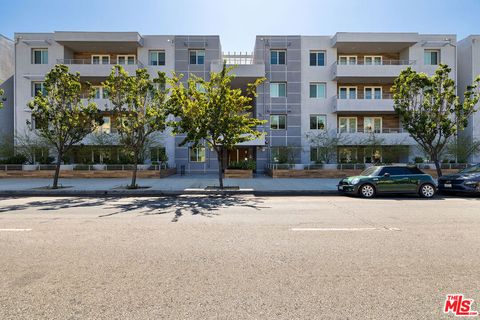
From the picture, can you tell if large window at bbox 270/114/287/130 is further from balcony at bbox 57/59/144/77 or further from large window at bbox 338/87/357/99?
balcony at bbox 57/59/144/77

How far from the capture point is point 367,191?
1175 cm

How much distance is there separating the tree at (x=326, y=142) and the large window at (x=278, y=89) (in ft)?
15.1

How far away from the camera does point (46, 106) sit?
13.8 metres

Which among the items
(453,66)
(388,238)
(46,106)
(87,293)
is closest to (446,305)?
(388,238)

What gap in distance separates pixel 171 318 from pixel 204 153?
2269 centimetres

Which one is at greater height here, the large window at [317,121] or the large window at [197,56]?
the large window at [197,56]

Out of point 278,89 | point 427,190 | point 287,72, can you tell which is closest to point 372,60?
point 287,72

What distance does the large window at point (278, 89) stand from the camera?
25305mm

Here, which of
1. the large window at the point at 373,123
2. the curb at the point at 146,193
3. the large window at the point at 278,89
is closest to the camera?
the curb at the point at 146,193

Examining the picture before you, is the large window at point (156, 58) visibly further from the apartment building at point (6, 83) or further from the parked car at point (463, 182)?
the parked car at point (463, 182)

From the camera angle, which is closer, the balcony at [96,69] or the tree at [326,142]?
the tree at [326,142]

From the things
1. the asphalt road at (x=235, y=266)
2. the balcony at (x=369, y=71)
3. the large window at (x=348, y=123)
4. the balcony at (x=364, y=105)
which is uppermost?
the balcony at (x=369, y=71)

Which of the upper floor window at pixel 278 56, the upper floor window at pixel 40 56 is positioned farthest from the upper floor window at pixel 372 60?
the upper floor window at pixel 40 56

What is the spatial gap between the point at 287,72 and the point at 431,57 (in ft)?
46.0
